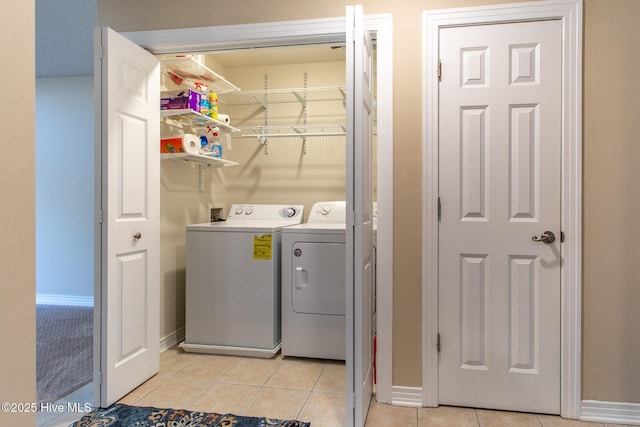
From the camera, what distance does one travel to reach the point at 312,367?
2.71 meters

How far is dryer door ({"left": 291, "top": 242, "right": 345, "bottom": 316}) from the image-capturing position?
2.78 metres

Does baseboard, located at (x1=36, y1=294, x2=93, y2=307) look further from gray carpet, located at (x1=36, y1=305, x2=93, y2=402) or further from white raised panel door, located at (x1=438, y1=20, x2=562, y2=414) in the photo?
white raised panel door, located at (x1=438, y1=20, x2=562, y2=414)

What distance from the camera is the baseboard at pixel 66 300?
14.3 feet

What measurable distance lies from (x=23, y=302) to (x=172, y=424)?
1.18m

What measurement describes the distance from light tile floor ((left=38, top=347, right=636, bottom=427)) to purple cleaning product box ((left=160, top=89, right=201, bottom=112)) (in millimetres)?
1703

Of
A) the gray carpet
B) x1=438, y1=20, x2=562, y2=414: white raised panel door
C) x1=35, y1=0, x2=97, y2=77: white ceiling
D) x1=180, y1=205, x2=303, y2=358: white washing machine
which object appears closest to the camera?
x1=438, y1=20, x2=562, y2=414: white raised panel door

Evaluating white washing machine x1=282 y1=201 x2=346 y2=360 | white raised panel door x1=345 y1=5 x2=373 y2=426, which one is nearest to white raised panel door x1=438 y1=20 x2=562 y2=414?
white raised panel door x1=345 y1=5 x2=373 y2=426

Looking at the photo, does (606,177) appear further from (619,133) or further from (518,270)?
(518,270)

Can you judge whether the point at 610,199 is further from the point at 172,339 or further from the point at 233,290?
the point at 172,339

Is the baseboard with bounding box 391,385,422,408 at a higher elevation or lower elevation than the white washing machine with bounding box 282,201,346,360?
lower

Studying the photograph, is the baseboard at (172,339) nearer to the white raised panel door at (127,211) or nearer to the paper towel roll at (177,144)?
the white raised panel door at (127,211)

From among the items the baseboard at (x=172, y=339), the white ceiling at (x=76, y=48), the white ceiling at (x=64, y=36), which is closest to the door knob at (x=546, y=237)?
the white ceiling at (x=76, y=48)

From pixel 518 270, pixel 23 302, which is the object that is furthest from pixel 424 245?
pixel 23 302

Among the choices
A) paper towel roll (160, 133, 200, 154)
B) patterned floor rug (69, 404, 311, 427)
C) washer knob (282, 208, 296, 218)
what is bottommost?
patterned floor rug (69, 404, 311, 427)
